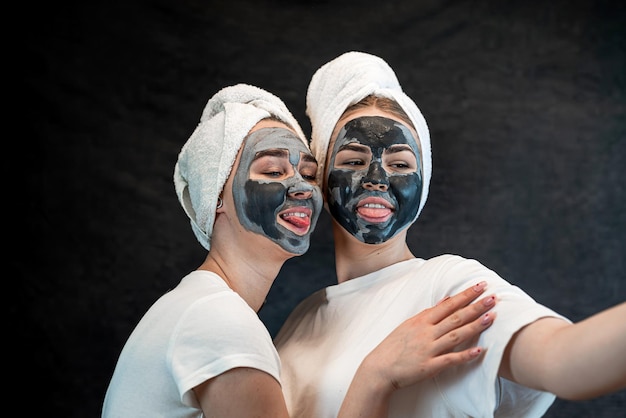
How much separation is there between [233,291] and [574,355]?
1.99 ft

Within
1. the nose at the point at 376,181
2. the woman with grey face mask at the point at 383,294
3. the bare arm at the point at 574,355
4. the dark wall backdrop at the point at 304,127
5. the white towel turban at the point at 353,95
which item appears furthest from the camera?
the dark wall backdrop at the point at 304,127

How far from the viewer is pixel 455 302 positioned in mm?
1279

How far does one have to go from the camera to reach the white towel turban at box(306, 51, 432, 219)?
1617 millimetres

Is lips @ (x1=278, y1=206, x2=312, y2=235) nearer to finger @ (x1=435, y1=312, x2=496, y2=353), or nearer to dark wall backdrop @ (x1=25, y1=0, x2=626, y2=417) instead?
finger @ (x1=435, y1=312, x2=496, y2=353)

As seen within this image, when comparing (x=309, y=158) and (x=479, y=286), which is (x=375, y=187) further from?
(x=479, y=286)

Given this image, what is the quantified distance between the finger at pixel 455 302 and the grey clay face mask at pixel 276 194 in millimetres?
323

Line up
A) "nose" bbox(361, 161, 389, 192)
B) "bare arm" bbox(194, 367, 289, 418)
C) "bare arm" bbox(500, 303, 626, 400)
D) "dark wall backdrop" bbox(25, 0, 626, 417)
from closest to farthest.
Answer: "bare arm" bbox(500, 303, 626, 400) < "bare arm" bbox(194, 367, 289, 418) < "nose" bbox(361, 161, 389, 192) < "dark wall backdrop" bbox(25, 0, 626, 417)

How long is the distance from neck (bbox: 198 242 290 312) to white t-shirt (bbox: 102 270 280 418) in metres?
0.09

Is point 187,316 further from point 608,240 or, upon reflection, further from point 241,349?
point 608,240

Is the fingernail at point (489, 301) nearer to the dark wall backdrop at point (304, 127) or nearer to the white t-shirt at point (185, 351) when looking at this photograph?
the white t-shirt at point (185, 351)

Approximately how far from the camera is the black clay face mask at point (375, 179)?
1521 millimetres

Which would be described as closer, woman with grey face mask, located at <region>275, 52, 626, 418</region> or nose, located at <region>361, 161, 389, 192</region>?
woman with grey face mask, located at <region>275, 52, 626, 418</region>

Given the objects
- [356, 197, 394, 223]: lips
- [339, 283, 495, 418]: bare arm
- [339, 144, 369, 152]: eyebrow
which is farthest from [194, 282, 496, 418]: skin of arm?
[339, 144, 369, 152]: eyebrow

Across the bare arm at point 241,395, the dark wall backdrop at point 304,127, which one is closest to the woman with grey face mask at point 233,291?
the bare arm at point 241,395
